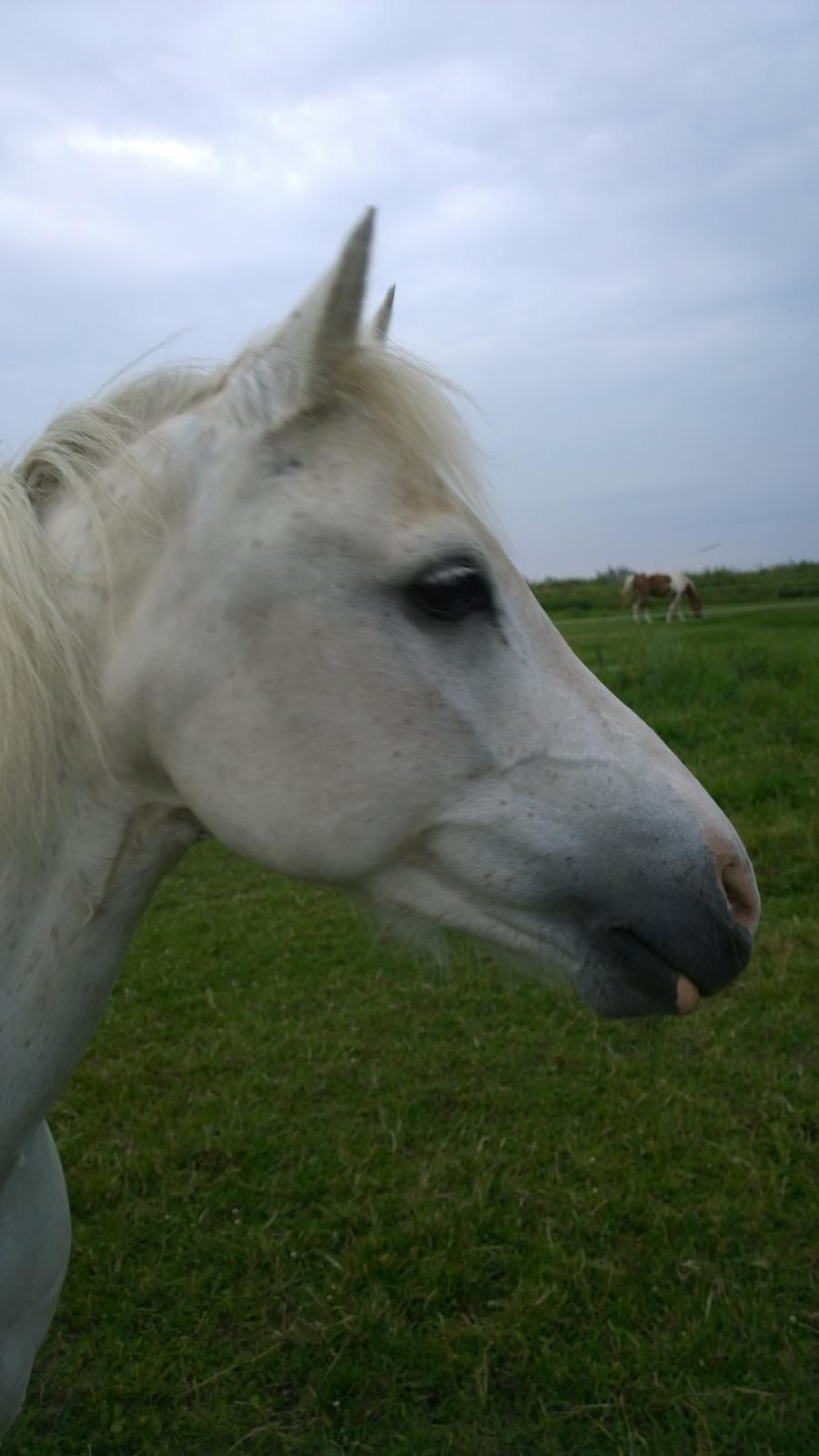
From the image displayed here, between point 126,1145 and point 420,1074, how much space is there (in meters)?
1.17

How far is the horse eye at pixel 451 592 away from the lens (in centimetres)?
132

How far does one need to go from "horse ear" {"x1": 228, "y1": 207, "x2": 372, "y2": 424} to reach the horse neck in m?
0.63

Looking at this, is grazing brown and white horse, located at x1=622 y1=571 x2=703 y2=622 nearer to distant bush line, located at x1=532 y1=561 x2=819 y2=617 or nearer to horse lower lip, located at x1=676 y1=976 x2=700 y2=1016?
distant bush line, located at x1=532 y1=561 x2=819 y2=617

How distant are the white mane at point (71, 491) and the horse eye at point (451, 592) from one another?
135mm

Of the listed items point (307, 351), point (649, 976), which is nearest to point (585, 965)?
point (649, 976)

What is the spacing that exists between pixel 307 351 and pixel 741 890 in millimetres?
983

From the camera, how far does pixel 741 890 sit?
4.49 feet

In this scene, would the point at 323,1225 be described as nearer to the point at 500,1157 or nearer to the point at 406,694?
the point at 500,1157

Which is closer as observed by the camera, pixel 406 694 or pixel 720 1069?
pixel 406 694

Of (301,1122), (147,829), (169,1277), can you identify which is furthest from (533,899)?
(301,1122)

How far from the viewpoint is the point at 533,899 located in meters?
1.36

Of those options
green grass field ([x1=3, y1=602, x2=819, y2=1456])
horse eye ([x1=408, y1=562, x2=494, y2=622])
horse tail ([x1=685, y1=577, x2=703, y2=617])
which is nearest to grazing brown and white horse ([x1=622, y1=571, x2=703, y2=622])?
horse tail ([x1=685, y1=577, x2=703, y2=617])

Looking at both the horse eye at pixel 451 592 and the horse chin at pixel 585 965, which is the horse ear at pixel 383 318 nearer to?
the horse eye at pixel 451 592

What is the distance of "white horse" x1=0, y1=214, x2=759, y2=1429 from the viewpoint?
132 centimetres
